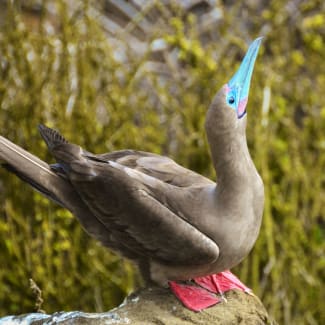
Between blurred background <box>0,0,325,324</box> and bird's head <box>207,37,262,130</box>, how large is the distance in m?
1.90

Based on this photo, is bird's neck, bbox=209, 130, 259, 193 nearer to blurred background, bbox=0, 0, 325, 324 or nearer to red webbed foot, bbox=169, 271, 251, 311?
red webbed foot, bbox=169, 271, 251, 311

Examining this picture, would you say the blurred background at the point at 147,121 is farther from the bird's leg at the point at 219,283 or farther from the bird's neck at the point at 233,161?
the bird's neck at the point at 233,161

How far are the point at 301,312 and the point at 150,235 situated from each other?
240cm

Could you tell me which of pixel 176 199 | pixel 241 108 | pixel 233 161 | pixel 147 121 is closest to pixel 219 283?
pixel 176 199

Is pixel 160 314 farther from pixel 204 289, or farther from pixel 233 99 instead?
pixel 233 99

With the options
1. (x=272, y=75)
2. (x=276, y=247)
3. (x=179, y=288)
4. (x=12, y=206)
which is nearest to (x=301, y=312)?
(x=276, y=247)

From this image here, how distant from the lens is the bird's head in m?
2.56

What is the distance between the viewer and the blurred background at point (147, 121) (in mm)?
A: 4363

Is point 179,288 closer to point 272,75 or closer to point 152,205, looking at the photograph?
point 152,205

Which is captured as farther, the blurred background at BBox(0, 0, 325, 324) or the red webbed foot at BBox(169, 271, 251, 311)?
the blurred background at BBox(0, 0, 325, 324)

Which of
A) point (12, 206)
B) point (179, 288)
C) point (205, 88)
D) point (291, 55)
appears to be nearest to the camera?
point (179, 288)

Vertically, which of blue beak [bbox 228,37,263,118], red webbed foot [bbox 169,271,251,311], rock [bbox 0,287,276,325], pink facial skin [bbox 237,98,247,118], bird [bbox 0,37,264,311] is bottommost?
rock [bbox 0,287,276,325]

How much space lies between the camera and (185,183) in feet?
9.09

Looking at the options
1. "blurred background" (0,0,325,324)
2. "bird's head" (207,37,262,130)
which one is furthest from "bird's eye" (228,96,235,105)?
"blurred background" (0,0,325,324)
